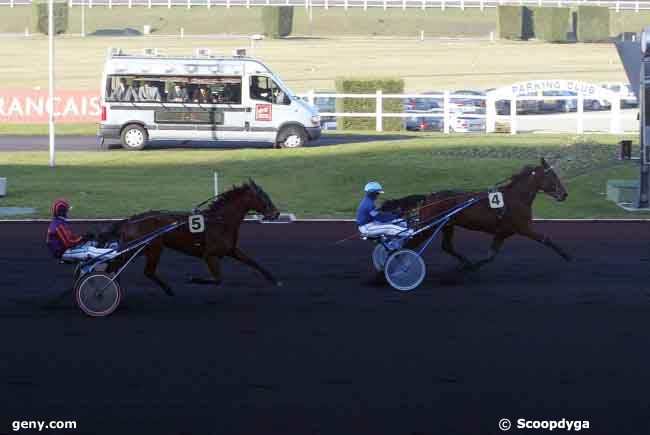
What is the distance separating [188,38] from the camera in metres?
77.7

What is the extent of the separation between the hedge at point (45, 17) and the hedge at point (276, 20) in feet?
45.4

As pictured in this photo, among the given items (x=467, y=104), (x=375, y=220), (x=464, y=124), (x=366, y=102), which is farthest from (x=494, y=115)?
(x=375, y=220)

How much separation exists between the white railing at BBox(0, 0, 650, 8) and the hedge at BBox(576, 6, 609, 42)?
2533 mm

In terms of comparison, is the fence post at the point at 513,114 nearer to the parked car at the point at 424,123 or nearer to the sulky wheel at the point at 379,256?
the parked car at the point at 424,123

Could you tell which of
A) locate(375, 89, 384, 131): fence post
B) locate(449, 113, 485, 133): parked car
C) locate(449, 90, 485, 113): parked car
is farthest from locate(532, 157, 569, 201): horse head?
locate(449, 90, 485, 113): parked car

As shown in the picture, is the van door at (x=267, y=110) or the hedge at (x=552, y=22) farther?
the hedge at (x=552, y=22)

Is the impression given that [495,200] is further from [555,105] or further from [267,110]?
[555,105]

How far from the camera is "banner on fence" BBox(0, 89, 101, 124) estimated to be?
42875mm

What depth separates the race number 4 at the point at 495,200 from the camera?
14391 millimetres

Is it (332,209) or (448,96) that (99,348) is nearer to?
(332,209)

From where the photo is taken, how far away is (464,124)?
3856cm

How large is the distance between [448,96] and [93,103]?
45.0 feet

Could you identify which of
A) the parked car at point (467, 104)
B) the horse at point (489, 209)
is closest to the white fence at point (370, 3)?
the parked car at point (467, 104)
